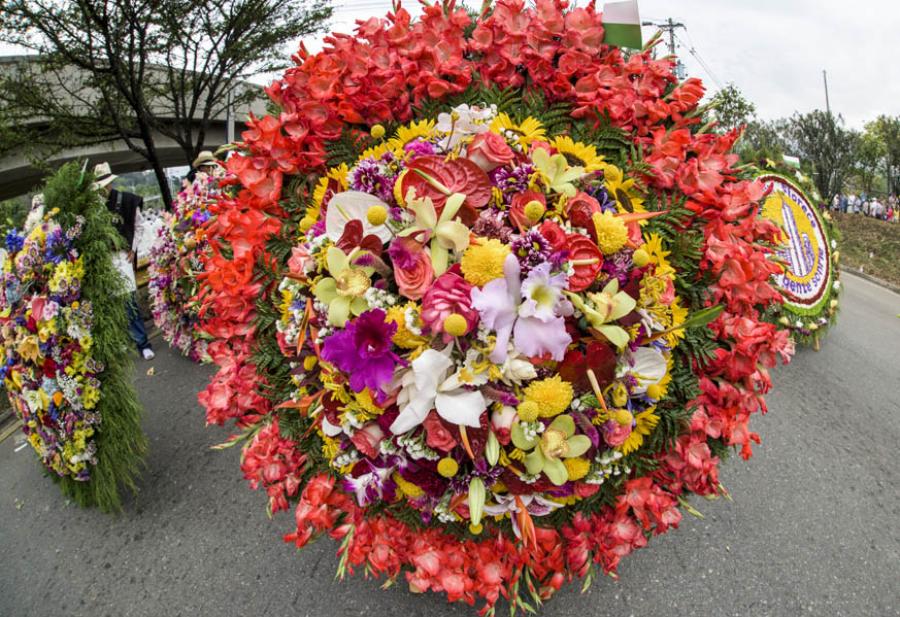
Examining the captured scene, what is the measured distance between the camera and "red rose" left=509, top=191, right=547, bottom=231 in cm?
140

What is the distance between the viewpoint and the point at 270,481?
5.92 feet

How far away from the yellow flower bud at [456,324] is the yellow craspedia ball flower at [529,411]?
0.25 m

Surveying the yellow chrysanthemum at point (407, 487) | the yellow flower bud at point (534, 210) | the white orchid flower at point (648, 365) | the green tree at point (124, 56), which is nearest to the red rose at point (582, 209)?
→ the yellow flower bud at point (534, 210)

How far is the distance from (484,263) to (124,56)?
843cm

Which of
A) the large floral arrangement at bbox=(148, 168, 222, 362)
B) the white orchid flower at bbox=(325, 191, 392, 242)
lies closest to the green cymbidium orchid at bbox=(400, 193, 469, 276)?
the white orchid flower at bbox=(325, 191, 392, 242)

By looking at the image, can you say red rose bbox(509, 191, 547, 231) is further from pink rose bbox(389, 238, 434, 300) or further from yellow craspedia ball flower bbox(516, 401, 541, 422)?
yellow craspedia ball flower bbox(516, 401, 541, 422)

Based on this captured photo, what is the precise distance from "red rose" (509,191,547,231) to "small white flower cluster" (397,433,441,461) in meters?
0.62

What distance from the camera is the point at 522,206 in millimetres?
1417

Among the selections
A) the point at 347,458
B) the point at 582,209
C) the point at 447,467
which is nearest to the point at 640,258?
the point at 582,209

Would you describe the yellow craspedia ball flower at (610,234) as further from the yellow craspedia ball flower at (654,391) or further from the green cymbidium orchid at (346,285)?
the green cymbidium orchid at (346,285)

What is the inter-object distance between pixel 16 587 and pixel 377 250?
2.44 meters

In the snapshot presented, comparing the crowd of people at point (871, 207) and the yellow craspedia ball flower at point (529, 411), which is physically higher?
the yellow craspedia ball flower at point (529, 411)

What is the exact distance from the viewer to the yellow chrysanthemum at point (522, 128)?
158 centimetres

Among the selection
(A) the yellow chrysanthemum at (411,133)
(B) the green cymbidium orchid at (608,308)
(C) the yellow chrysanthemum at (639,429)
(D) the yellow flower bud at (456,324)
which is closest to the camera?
(D) the yellow flower bud at (456,324)
